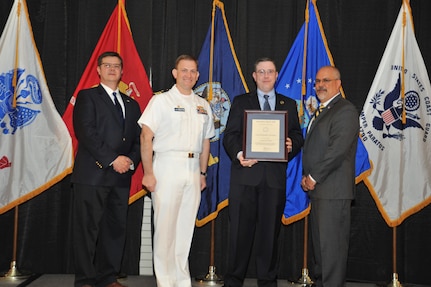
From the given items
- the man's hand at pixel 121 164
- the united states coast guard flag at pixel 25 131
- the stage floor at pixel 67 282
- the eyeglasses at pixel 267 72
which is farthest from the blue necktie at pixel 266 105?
the united states coast guard flag at pixel 25 131

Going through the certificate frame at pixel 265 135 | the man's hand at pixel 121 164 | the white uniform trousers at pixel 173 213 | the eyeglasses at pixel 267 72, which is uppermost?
the eyeglasses at pixel 267 72

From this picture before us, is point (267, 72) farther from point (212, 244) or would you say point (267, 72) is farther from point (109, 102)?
point (212, 244)

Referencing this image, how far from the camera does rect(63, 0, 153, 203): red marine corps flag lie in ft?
15.0

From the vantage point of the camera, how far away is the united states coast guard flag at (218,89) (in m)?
4.63

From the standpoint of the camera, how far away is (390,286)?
4633 mm

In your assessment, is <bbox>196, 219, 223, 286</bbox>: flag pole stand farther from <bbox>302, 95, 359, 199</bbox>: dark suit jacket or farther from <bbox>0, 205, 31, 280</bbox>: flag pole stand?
<bbox>0, 205, 31, 280</bbox>: flag pole stand

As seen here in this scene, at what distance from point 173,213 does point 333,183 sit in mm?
1238

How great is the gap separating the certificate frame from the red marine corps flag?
4.15ft

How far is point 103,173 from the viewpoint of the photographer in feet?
12.7

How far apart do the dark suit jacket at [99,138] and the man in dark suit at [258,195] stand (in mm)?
864

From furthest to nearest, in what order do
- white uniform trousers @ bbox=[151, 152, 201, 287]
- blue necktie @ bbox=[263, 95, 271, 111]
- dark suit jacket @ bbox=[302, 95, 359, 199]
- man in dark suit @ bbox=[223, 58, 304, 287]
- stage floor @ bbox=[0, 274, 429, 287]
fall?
stage floor @ bbox=[0, 274, 429, 287]
blue necktie @ bbox=[263, 95, 271, 111]
man in dark suit @ bbox=[223, 58, 304, 287]
white uniform trousers @ bbox=[151, 152, 201, 287]
dark suit jacket @ bbox=[302, 95, 359, 199]

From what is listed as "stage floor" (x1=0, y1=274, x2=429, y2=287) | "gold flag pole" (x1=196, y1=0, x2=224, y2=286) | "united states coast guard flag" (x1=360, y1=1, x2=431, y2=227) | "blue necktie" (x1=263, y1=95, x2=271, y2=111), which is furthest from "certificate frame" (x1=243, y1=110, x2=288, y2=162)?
"stage floor" (x1=0, y1=274, x2=429, y2=287)

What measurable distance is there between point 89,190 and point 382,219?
2903mm

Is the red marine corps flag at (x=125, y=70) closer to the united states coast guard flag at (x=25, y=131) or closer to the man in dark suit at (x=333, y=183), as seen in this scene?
the united states coast guard flag at (x=25, y=131)
